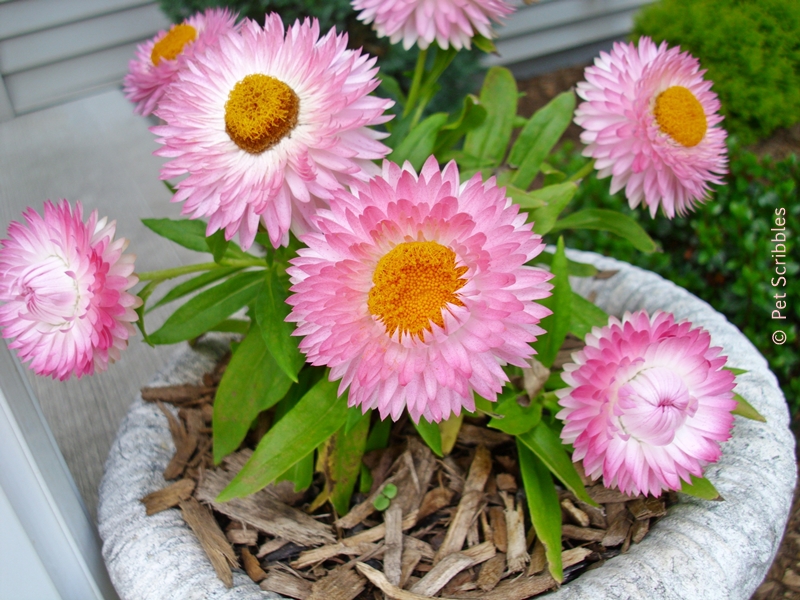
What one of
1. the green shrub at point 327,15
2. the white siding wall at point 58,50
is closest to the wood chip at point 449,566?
the white siding wall at point 58,50

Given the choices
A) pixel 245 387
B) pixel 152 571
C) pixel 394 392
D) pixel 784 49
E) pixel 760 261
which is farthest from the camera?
pixel 784 49

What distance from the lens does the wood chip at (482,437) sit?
1024mm

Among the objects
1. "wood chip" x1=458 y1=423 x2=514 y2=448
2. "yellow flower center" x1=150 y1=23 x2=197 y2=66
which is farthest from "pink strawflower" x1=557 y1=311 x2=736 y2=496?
"yellow flower center" x1=150 y1=23 x2=197 y2=66

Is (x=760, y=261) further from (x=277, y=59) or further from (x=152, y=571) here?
(x=152, y=571)

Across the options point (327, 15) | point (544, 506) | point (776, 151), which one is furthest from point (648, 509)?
point (776, 151)

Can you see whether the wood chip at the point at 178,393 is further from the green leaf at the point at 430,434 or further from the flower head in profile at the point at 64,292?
the green leaf at the point at 430,434

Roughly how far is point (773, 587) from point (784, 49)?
1689 millimetres

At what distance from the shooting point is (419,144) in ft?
3.07

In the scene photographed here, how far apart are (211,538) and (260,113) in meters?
0.56

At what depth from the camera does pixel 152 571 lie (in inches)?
32.0

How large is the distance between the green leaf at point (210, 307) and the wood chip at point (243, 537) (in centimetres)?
28

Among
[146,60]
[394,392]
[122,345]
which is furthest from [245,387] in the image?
[146,60]

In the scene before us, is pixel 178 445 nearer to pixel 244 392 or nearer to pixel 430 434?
pixel 244 392

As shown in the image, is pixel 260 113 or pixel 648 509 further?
pixel 648 509
